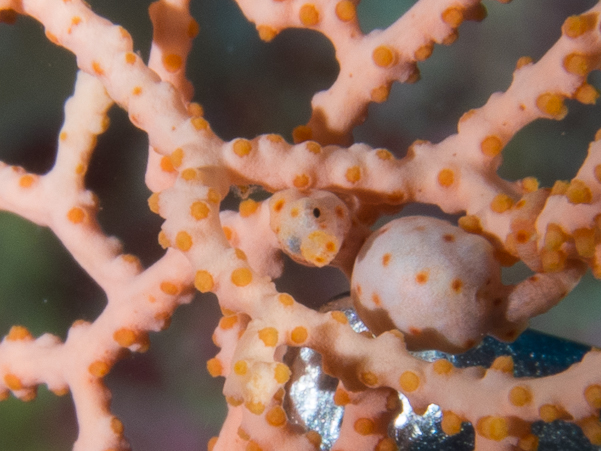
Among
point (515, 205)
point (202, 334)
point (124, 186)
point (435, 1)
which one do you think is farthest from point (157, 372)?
point (435, 1)

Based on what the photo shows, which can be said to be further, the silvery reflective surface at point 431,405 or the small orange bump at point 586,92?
the silvery reflective surface at point 431,405

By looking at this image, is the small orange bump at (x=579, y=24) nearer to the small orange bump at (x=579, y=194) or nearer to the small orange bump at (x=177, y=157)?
the small orange bump at (x=579, y=194)

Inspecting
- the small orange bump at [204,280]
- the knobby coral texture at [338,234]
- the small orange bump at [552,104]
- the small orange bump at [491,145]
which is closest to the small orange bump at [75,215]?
the knobby coral texture at [338,234]

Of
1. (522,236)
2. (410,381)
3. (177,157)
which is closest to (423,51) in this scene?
(522,236)

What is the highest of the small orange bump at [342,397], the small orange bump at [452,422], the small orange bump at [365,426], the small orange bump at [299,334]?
the small orange bump at [299,334]

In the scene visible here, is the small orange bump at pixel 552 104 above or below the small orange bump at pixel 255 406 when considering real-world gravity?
above

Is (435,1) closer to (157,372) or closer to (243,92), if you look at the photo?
(243,92)

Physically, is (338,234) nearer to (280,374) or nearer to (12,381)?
(280,374)
